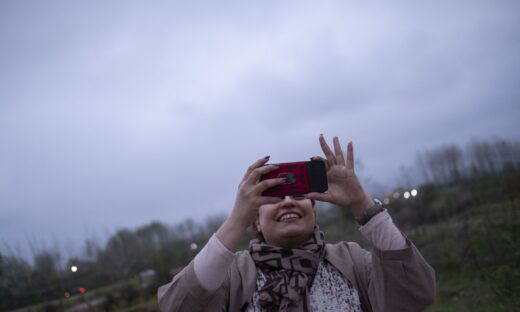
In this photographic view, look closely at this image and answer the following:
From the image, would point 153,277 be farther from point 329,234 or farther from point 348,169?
point 348,169

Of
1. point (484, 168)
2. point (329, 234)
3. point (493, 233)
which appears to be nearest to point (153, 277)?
point (329, 234)

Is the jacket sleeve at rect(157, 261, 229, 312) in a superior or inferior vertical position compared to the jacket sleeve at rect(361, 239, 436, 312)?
superior

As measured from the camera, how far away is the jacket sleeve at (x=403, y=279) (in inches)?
80.7

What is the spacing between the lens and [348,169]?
215 centimetres

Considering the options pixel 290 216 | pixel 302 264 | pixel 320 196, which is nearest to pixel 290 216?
pixel 290 216

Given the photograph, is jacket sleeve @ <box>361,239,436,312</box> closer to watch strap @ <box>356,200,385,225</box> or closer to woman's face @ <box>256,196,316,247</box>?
watch strap @ <box>356,200,385,225</box>

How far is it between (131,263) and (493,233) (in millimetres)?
10271

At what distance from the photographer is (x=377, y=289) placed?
7.16 ft

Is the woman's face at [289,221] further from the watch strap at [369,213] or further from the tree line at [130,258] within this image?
the tree line at [130,258]

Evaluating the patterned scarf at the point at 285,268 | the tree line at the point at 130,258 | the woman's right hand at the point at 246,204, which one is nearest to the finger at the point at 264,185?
the woman's right hand at the point at 246,204

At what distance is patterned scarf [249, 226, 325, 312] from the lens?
87.9 inches

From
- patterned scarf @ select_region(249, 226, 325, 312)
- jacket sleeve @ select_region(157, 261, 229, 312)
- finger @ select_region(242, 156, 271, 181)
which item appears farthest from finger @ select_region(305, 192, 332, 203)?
jacket sleeve @ select_region(157, 261, 229, 312)

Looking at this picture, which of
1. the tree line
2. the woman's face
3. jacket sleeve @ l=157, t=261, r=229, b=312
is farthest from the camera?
the tree line

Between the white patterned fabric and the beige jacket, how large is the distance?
60 mm
